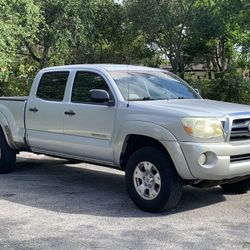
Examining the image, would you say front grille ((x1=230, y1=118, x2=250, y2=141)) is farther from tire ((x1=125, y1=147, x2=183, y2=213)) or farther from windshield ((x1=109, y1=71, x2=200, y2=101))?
windshield ((x1=109, y1=71, x2=200, y2=101))

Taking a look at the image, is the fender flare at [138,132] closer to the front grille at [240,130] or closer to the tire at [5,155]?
the front grille at [240,130]

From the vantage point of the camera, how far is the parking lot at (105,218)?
520 centimetres

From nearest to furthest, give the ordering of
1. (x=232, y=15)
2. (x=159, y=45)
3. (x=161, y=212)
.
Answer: (x=161, y=212), (x=232, y=15), (x=159, y=45)

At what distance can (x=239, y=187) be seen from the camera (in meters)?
7.39

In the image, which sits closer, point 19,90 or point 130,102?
point 130,102

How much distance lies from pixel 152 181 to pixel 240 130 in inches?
49.4

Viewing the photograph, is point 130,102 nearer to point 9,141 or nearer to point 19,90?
point 9,141

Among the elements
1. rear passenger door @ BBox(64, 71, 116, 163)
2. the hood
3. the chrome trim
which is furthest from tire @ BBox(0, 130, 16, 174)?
the hood

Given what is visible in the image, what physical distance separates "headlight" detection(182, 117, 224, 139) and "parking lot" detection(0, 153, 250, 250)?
100cm

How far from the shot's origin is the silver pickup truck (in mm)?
6035

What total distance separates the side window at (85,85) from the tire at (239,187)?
232cm

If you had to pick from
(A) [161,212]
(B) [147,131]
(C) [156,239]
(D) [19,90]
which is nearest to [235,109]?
(B) [147,131]

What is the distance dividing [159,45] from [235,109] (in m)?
21.9

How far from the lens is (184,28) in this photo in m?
26.2
